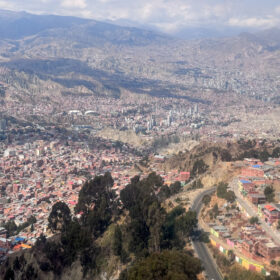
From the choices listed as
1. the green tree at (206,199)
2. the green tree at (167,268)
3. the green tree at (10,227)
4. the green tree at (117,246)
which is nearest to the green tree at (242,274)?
the green tree at (167,268)

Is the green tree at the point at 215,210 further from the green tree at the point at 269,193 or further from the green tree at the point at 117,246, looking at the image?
the green tree at the point at 117,246

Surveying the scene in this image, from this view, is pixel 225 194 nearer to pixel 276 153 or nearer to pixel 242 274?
pixel 242 274

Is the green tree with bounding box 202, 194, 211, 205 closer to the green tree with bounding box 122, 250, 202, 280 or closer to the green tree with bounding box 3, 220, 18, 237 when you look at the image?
the green tree with bounding box 122, 250, 202, 280

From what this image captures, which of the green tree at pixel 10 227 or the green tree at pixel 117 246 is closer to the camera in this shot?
the green tree at pixel 117 246

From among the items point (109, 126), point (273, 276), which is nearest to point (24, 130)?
point (109, 126)

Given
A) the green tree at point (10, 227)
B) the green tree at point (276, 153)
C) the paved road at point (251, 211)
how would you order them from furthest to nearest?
the green tree at point (276, 153), the green tree at point (10, 227), the paved road at point (251, 211)

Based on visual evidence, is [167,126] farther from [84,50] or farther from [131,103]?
[84,50]

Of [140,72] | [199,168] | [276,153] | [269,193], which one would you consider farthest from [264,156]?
[140,72]

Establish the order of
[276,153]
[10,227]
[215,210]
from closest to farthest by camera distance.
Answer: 1. [215,210]
2. [10,227]
3. [276,153]

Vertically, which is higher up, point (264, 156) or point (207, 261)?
point (264, 156)
